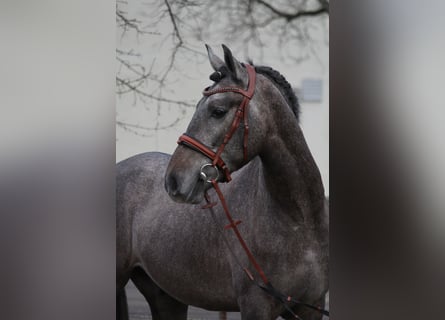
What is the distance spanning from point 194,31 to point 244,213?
1.08 m

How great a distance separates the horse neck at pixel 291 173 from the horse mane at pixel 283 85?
0.32 feet

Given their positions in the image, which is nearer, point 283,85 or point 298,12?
point 283,85

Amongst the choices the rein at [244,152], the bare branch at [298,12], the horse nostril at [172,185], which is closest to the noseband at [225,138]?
the rein at [244,152]

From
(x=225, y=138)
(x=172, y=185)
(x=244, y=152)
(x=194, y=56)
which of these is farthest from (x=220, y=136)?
(x=194, y=56)

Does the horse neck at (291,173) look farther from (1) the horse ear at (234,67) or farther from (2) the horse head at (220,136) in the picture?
(1) the horse ear at (234,67)

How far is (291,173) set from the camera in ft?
10.3

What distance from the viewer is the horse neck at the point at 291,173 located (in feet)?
10.2

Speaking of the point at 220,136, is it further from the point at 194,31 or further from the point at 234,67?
the point at 194,31

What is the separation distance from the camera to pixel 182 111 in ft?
11.3
